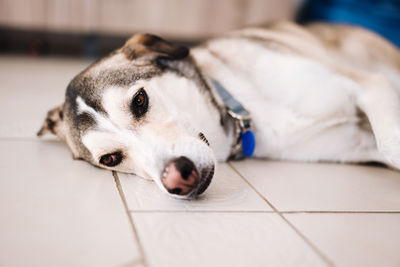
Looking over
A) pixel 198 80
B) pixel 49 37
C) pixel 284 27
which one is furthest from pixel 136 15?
pixel 198 80

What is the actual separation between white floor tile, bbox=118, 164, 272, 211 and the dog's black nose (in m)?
0.11

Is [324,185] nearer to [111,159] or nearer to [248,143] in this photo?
[248,143]

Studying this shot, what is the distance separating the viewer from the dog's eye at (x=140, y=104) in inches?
64.9

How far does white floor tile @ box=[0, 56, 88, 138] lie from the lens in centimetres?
232

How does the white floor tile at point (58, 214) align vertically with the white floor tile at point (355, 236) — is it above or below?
below

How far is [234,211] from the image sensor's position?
145 cm

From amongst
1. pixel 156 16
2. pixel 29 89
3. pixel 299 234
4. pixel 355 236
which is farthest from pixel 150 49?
pixel 156 16

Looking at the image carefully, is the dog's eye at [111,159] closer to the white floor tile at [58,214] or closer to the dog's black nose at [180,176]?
the white floor tile at [58,214]

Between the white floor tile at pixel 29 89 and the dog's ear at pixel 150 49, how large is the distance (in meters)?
0.80

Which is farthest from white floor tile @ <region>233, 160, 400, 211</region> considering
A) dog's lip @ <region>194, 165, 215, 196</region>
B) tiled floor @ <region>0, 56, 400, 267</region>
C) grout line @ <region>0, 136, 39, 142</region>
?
grout line @ <region>0, 136, 39, 142</region>

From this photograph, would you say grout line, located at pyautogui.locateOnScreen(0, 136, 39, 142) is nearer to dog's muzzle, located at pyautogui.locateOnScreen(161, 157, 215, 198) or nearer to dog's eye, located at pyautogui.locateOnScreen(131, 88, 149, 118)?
dog's eye, located at pyautogui.locateOnScreen(131, 88, 149, 118)

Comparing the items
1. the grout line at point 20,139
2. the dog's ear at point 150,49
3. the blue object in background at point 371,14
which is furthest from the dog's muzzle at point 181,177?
the blue object in background at point 371,14

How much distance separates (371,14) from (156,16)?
99.0 inches

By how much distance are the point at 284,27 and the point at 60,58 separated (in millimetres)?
3323
